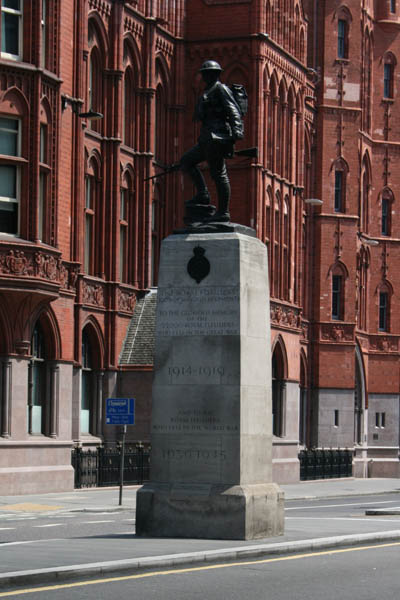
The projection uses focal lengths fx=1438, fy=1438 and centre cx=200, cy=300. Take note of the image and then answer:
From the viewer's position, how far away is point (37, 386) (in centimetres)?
3762

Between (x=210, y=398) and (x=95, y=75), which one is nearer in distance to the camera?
(x=210, y=398)

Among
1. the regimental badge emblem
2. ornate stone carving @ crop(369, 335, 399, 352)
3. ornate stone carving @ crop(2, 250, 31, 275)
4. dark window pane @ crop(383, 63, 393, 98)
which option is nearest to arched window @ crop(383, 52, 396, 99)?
dark window pane @ crop(383, 63, 393, 98)

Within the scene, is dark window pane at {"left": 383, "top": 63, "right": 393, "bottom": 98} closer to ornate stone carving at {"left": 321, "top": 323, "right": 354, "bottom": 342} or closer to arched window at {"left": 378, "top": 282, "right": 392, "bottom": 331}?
arched window at {"left": 378, "top": 282, "right": 392, "bottom": 331}

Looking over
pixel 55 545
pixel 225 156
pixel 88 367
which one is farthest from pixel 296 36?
pixel 55 545

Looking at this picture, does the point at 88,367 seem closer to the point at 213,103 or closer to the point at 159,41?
the point at 159,41

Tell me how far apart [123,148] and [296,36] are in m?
12.5

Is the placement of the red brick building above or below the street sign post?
above

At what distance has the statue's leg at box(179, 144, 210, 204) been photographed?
21516mm

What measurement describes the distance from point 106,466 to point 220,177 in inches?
775

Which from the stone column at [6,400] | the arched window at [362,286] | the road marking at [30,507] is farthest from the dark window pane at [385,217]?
the road marking at [30,507]

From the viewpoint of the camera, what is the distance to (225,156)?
70.7ft

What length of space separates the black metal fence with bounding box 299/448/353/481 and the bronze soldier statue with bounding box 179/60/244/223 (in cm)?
3384

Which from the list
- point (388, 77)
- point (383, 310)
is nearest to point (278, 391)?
point (383, 310)

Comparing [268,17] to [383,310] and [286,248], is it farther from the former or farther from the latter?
[383,310]
